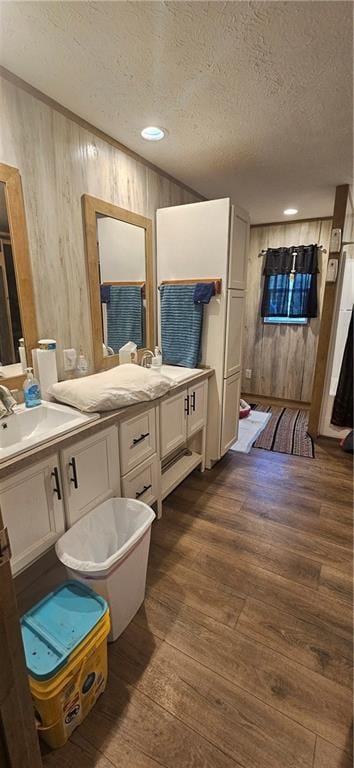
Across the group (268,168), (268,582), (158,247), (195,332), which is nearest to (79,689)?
→ (268,582)

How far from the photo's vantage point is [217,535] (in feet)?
6.75

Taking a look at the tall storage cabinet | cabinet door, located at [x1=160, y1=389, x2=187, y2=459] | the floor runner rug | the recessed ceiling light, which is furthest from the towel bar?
the floor runner rug

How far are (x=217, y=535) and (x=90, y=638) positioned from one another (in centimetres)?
111

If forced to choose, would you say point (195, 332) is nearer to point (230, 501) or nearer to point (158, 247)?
point (158, 247)

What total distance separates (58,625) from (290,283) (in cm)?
412

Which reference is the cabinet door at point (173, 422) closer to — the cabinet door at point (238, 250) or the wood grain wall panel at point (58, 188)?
the wood grain wall panel at point (58, 188)

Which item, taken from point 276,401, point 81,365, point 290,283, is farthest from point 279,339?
point 81,365

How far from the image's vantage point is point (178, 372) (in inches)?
99.0

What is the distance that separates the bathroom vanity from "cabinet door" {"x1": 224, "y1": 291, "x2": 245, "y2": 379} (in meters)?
0.39

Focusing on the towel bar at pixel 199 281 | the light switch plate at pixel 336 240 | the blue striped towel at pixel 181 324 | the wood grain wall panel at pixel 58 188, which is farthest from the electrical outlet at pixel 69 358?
the light switch plate at pixel 336 240

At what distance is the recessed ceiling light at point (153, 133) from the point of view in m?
1.96

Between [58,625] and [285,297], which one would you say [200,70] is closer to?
[58,625]

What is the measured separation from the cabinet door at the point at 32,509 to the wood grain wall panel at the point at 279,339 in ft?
12.1

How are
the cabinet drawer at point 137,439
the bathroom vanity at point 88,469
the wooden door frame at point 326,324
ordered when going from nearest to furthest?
the bathroom vanity at point 88,469 < the cabinet drawer at point 137,439 < the wooden door frame at point 326,324
